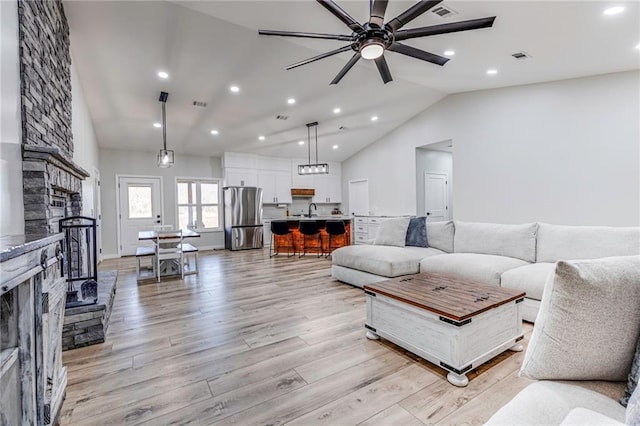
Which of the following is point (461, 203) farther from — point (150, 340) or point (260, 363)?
point (150, 340)

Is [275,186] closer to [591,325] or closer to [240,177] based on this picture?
[240,177]

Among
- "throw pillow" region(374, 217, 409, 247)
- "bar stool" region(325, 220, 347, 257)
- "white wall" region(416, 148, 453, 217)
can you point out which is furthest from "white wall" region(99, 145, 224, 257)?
"white wall" region(416, 148, 453, 217)

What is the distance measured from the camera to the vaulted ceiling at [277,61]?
3195 mm

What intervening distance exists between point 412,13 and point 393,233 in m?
2.96

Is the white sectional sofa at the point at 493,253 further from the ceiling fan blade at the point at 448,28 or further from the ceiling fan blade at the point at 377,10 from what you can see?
the ceiling fan blade at the point at 377,10

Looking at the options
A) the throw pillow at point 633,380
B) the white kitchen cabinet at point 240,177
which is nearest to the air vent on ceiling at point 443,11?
the throw pillow at point 633,380

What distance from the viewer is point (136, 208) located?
24.2ft

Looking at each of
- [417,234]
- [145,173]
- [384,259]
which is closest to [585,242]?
[417,234]

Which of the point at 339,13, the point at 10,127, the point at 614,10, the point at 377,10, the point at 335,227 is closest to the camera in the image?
the point at 10,127

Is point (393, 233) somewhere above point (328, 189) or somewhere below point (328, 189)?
below

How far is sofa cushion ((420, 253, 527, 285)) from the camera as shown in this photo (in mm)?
3189

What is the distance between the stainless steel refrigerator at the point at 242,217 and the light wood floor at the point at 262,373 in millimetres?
4391

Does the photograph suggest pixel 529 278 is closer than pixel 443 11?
Yes

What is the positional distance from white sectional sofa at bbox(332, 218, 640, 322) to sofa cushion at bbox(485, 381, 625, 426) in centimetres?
200
